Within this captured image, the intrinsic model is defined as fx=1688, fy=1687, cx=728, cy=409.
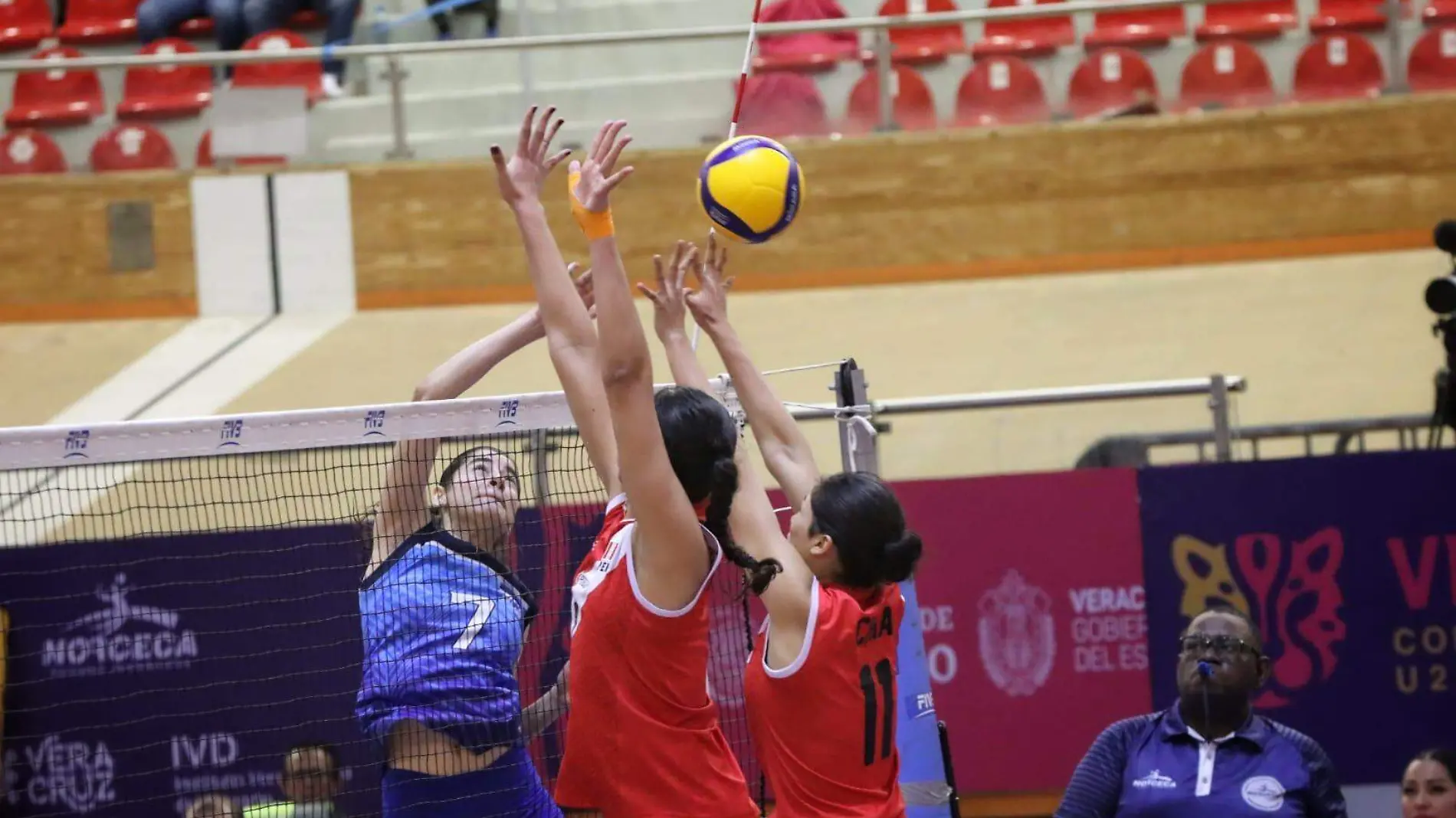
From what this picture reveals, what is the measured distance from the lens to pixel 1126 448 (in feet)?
28.9

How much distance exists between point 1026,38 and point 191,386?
587cm

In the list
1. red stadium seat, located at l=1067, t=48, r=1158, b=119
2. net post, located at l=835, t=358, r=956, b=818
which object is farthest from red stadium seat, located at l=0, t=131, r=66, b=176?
net post, located at l=835, t=358, r=956, b=818

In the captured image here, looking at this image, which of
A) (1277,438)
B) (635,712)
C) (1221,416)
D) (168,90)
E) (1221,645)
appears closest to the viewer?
(635,712)

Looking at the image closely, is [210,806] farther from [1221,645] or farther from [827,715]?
[1221,645]

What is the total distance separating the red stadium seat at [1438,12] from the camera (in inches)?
416

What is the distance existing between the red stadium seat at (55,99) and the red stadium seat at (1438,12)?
29.2 feet

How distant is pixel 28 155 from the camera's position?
1188 cm

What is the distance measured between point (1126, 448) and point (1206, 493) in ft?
2.89

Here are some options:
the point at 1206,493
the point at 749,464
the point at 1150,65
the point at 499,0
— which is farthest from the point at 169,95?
the point at 749,464

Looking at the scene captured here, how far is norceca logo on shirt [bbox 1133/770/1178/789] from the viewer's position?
596cm

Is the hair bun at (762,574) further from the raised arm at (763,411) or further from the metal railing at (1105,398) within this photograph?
the metal railing at (1105,398)

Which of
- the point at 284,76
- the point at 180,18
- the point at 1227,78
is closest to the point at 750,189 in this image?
the point at 1227,78

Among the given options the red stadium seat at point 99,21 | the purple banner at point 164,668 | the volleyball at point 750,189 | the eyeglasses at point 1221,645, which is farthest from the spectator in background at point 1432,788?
the red stadium seat at point 99,21

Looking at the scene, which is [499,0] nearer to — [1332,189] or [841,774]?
[1332,189]
